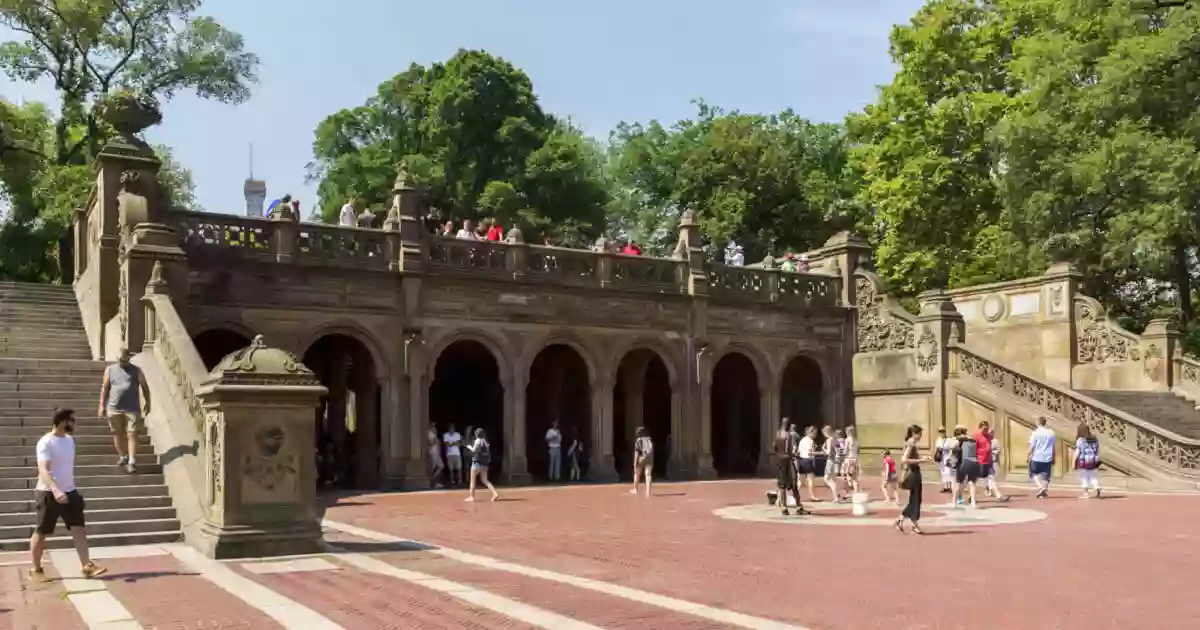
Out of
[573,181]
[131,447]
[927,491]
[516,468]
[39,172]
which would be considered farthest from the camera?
[573,181]

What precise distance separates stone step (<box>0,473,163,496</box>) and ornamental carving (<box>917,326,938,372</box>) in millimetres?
21405

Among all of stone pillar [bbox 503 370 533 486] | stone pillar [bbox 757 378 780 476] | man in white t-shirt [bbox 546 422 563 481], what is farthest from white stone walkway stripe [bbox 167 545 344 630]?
stone pillar [bbox 757 378 780 476]

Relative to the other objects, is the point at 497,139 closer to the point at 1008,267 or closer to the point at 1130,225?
the point at 1008,267

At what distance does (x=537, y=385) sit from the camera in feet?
109

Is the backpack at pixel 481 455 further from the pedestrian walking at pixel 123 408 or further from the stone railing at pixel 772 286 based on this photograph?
the stone railing at pixel 772 286

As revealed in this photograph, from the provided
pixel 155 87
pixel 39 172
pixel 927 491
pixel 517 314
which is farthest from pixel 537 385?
pixel 155 87

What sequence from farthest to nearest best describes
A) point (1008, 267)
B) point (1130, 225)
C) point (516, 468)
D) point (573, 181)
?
point (573, 181)
point (1008, 267)
point (1130, 225)
point (516, 468)

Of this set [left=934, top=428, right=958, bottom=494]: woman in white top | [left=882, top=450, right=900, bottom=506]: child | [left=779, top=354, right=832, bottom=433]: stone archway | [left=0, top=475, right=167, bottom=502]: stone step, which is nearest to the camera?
[left=0, top=475, right=167, bottom=502]: stone step

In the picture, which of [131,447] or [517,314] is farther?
[517,314]

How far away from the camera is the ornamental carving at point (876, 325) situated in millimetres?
32719

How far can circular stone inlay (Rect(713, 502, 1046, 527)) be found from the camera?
18109mm

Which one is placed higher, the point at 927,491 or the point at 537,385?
the point at 537,385

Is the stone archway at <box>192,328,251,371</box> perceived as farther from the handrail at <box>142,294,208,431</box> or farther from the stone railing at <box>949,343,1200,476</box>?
the stone railing at <box>949,343,1200,476</box>

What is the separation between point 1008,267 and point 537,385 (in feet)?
52.9
